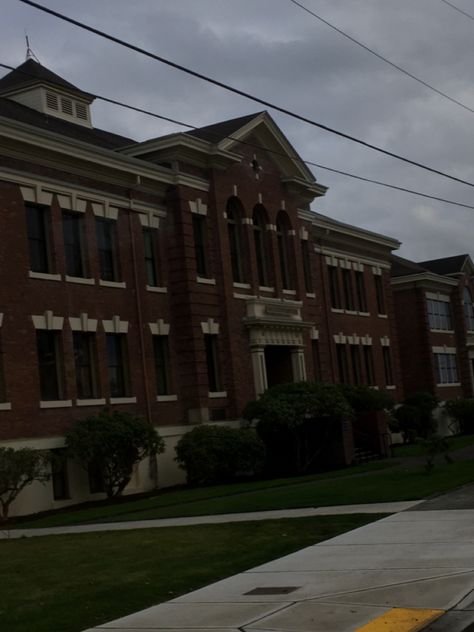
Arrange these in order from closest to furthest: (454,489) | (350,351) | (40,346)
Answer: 1. (454,489)
2. (40,346)
3. (350,351)

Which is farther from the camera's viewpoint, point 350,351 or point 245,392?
point 350,351

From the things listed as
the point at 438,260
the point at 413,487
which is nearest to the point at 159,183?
the point at 413,487

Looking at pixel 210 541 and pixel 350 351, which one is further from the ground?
pixel 350 351

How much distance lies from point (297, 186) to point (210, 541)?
24.1m

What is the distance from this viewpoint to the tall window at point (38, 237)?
26.0 metres

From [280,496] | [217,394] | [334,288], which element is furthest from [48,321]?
[334,288]

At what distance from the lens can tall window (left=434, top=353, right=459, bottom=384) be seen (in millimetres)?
52562

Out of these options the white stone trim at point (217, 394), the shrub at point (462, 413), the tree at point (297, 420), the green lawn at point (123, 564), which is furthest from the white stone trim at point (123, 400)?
the shrub at point (462, 413)

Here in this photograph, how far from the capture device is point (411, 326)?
5200 centimetres

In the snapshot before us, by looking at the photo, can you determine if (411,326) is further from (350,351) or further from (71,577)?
(71,577)

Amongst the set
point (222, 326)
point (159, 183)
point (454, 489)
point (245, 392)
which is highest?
point (159, 183)

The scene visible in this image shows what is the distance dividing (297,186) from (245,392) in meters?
8.94

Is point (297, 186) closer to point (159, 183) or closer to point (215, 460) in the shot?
point (159, 183)

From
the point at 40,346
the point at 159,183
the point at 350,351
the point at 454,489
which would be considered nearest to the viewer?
the point at 454,489
